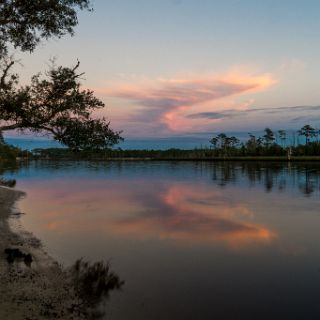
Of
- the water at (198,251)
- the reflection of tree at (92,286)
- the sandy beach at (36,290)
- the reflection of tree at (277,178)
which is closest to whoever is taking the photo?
the sandy beach at (36,290)

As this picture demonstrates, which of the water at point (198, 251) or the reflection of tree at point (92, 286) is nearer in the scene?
the reflection of tree at point (92, 286)

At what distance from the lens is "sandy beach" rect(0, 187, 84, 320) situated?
1377 cm

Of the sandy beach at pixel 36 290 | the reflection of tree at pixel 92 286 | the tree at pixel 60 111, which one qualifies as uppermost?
the tree at pixel 60 111

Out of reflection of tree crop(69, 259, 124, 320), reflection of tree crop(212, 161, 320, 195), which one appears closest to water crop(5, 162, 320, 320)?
reflection of tree crop(69, 259, 124, 320)

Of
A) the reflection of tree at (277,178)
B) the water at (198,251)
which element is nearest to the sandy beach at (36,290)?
the water at (198,251)

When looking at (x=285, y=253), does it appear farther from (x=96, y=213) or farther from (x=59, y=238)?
(x=96, y=213)

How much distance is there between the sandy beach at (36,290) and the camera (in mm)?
13773

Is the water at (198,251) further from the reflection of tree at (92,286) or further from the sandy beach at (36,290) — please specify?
the sandy beach at (36,290)

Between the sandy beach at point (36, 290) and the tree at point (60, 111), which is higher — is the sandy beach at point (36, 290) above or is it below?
below

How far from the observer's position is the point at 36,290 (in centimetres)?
1611

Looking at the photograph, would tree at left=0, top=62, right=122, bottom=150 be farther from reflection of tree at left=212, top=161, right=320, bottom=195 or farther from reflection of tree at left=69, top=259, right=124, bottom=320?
reflection of tree at left=212, top=161, right=320, bottom=195

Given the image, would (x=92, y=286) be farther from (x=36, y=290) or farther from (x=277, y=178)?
(x=277, y=178)

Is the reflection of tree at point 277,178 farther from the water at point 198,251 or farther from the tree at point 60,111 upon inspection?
the tree at point 60,111

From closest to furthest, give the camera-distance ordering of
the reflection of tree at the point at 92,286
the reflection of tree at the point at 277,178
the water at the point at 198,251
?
the reflection of tree at the point at 92,286 → the water at the point at 198,251 → the reflection of tree at the point at 277,178
